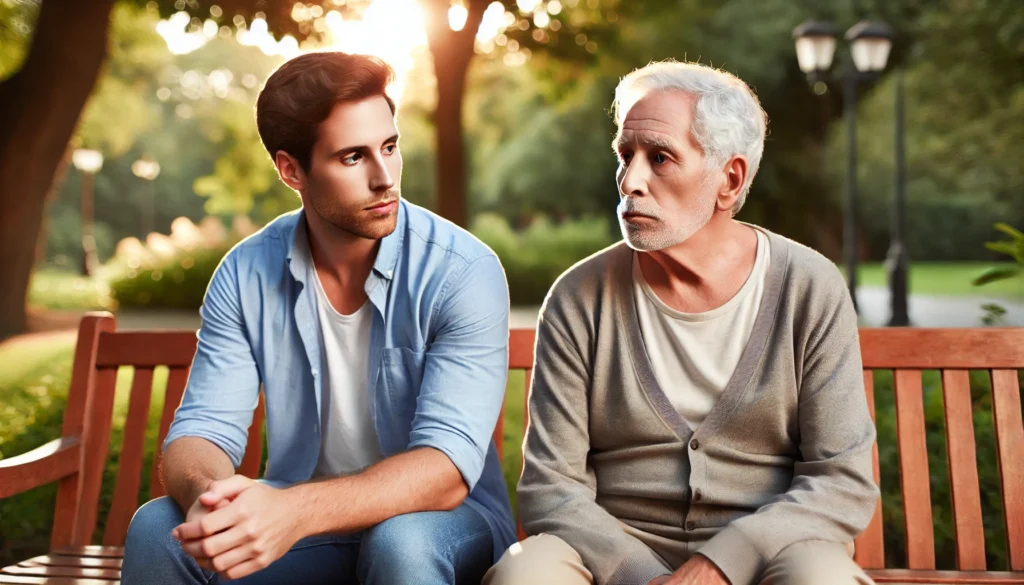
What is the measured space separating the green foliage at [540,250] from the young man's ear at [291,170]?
18.2 meters

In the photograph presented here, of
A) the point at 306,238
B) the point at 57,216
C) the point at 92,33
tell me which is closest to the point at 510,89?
the point at 57,216

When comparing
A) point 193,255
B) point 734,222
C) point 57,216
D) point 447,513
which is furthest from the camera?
point 57,216

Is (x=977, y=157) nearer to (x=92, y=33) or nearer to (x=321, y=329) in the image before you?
(x=92, y=33)

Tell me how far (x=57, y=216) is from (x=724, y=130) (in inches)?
2041

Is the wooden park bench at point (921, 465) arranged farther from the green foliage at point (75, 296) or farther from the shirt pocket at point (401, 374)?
the green foliage at point (75, 296)

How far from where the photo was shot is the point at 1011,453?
3.43 metres

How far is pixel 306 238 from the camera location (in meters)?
3.21

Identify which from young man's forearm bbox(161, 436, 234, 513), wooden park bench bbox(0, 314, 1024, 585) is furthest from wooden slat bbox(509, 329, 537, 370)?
young man's forearm bbox(161, 436, 234, 513)

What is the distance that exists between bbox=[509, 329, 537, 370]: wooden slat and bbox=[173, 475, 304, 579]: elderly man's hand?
1.24m

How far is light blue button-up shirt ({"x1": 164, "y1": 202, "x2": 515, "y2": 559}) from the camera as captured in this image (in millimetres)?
2918

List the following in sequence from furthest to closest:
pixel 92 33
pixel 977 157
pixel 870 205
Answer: pixel 870 205 → pixel 977 157 → pixel 92 33

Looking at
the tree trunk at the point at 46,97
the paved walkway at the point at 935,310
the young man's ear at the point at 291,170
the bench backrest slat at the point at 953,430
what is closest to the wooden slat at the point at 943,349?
the bench backrest slat at the point at 953,430

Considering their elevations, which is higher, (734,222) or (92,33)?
(92,33)

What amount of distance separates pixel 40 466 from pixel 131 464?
36 cm
